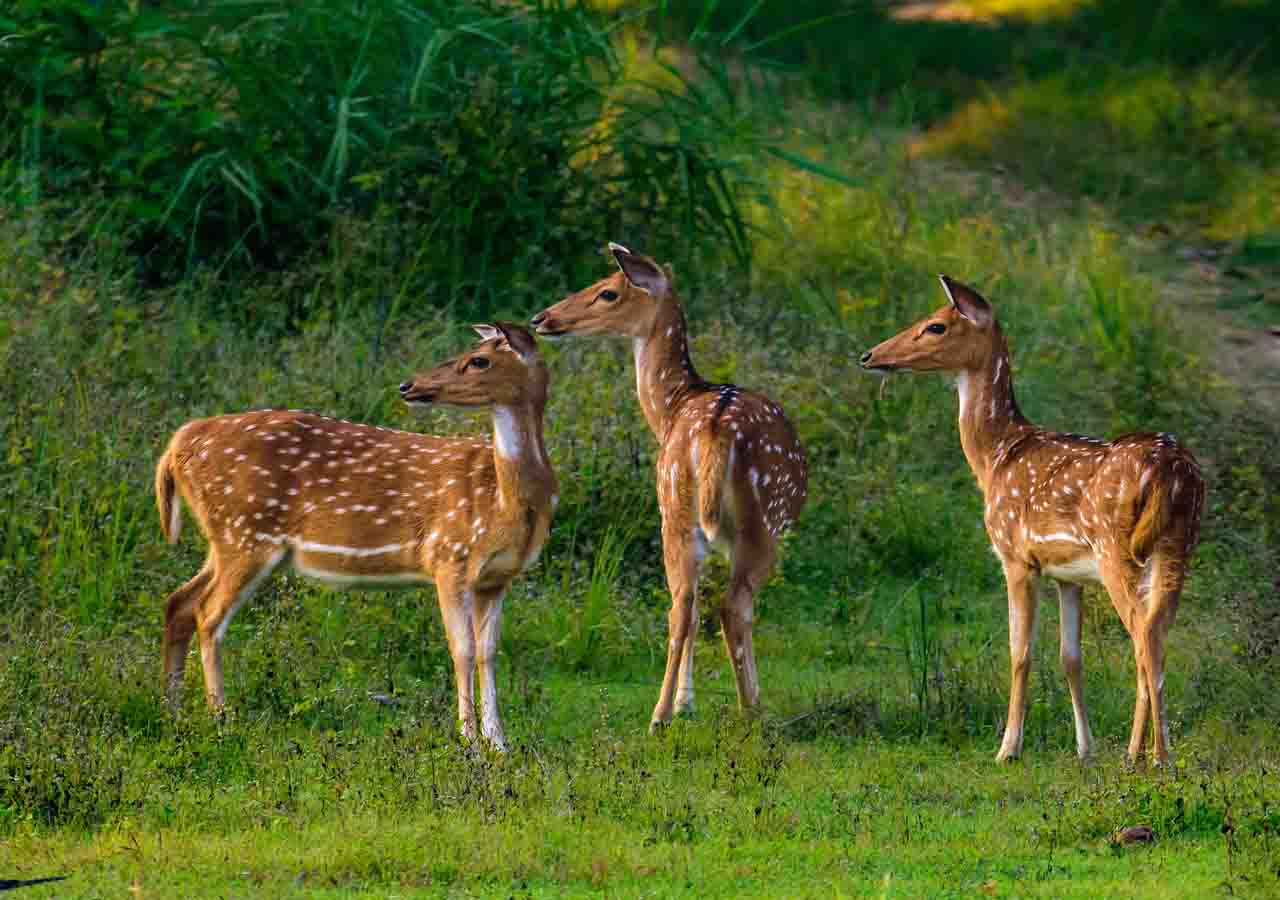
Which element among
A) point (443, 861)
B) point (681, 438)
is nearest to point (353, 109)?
point (681, 438)

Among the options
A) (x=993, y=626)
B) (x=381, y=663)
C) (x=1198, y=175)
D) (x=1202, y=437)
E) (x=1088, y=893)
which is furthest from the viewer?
(x=1198, y=175)

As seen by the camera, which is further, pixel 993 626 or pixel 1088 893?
pixel 993 626

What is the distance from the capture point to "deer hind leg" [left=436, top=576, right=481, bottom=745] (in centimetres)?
890

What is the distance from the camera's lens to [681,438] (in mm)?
9516

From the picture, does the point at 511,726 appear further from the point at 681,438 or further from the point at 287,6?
the point at 287,6

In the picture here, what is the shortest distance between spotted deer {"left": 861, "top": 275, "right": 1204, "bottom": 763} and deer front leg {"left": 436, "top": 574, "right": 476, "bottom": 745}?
2115 millimetres

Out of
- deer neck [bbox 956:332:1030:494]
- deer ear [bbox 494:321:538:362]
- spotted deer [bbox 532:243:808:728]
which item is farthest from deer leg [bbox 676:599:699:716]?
deer neck [bbox 956:332:1030:494]

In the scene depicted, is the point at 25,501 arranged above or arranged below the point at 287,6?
below

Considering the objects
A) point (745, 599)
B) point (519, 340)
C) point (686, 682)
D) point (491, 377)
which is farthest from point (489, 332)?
point (686, 682)

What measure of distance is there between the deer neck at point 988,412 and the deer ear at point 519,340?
6.23ft

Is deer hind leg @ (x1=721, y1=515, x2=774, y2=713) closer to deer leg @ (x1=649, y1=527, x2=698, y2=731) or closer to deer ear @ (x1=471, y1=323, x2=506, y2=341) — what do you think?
deer leg @ (x1=649, y1=527, x2=698, y2=731)

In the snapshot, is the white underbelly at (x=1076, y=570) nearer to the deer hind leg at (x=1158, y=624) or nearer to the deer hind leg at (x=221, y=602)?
the deer hind leg at (x=1158, y=624)

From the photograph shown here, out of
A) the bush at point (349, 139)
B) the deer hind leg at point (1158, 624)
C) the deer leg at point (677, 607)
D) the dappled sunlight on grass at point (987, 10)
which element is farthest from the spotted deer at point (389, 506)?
the dappled sunlight on grass at point (987, 10)

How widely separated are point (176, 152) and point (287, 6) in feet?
4.19
